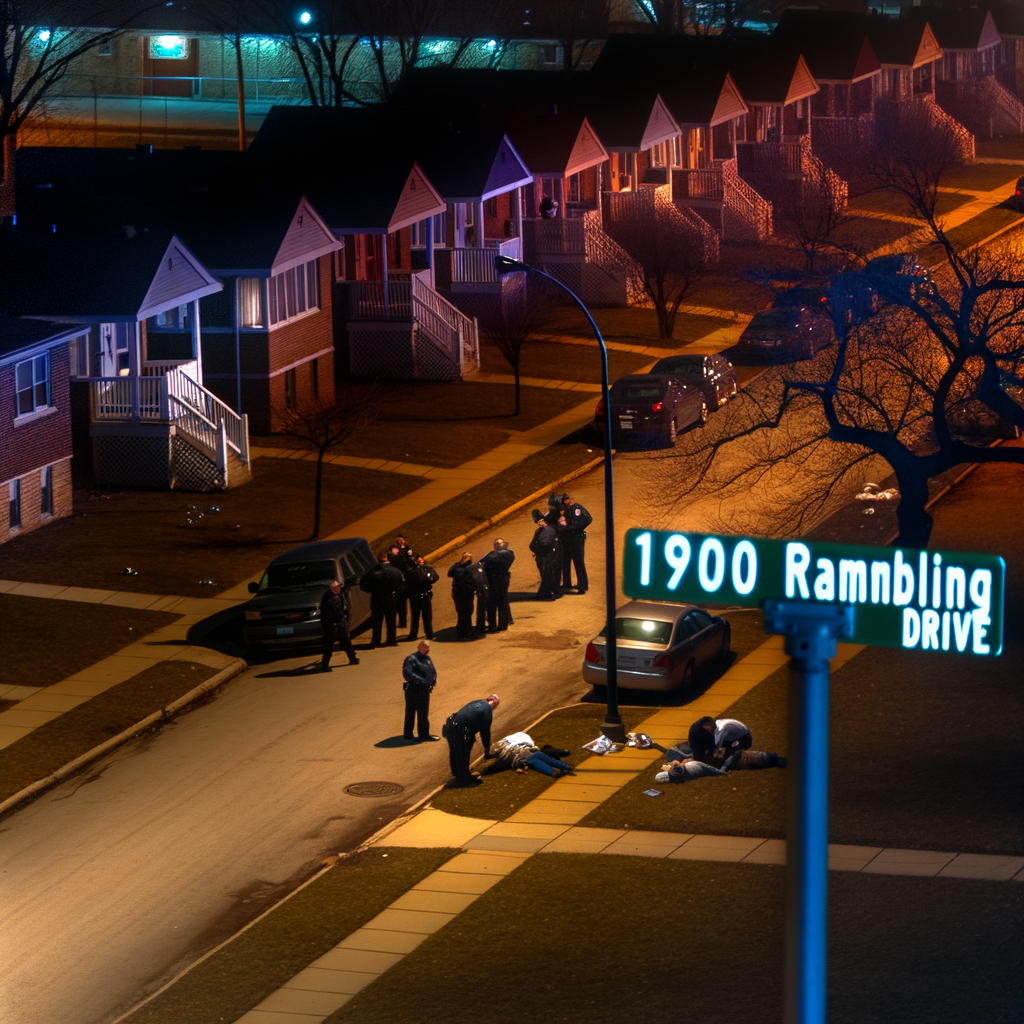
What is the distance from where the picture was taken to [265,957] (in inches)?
725

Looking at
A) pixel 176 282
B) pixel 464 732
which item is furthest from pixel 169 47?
pixel 464 732

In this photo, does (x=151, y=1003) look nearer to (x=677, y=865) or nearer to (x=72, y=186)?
(x=677, y=865)

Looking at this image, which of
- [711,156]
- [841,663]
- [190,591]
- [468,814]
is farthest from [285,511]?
[711,156]

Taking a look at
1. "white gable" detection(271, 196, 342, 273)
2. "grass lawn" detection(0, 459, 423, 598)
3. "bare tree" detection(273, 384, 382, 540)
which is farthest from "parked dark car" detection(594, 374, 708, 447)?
"white gable" detection(271, 196, 342, 273)

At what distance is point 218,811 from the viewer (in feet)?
76.4

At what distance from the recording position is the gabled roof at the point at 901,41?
91.1 meters

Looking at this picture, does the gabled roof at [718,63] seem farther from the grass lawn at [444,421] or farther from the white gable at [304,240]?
the white gable at [304,240]

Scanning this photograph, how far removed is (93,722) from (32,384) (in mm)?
12737

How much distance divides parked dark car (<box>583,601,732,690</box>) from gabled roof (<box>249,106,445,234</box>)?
2424cm

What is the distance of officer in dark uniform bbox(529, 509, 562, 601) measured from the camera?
1277 inches

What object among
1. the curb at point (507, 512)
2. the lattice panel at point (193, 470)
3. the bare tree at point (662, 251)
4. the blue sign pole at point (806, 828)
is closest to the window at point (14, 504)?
the lattice panel at point (193, 470)

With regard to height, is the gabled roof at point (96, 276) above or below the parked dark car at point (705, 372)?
above

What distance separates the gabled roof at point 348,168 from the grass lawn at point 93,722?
23.1 metres

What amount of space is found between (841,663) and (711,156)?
156ft
